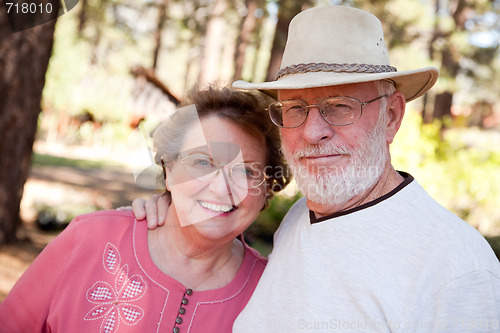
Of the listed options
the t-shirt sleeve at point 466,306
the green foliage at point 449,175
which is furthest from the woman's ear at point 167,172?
the green foliage at point 449,175

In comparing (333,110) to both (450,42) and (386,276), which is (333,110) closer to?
(386,276)

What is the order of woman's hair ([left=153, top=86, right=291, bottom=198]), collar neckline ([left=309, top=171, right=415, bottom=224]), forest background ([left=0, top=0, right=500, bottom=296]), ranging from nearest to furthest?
1. collar neckline ([left=309, top=171, right=415, bottom=224])
2. woman's hair ([left=153, top=86, right=291, bottom=198])
3. forest background ([left=0, top=0, right=500, bottom=296])

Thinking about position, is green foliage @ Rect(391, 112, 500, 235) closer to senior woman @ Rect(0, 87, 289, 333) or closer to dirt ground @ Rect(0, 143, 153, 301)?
dirt ground @ Rect(0, 143, 153, 301)

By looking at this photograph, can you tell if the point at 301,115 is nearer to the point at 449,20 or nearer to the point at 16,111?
the point at 16,111

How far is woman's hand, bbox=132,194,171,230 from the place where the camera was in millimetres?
2279

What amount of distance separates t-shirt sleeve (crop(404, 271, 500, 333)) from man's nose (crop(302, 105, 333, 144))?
0.77 m

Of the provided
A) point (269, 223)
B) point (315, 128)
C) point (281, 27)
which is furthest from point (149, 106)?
point (315, 128)

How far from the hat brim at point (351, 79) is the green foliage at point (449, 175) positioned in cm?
636

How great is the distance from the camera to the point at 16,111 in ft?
17.3

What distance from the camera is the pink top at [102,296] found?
2.00m

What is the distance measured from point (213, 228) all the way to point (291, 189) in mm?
6853

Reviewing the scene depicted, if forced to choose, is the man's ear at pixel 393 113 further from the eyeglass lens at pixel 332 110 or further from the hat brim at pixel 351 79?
the eyeglass lens at pixel 332 110

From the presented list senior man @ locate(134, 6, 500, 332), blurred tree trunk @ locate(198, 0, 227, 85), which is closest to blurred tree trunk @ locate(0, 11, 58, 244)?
senior man @ locate(134, 6, 500, 332)

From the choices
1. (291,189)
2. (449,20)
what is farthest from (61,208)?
(449,20)
